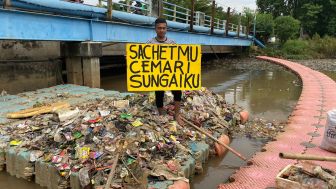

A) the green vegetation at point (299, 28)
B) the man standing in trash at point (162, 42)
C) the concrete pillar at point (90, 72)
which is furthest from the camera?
the green vegetation at point (299, 28)

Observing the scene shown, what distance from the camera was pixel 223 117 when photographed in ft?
21.9

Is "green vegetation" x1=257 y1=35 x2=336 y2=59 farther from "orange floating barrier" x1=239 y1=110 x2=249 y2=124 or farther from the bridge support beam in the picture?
"orange floating barrier" x1=239 y1=110 x2=249 y2=124

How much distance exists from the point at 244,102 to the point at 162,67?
5745mm

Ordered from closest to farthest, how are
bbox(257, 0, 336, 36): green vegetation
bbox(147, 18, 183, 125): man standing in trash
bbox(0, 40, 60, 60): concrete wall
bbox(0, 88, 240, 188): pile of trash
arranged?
bbox(0, 88, 240, 188): pile of trash
bbox(147, 18, 183, 125): man standing in trash
bbox(0, 40, 60, 60): concrete wall
bbox(257, 0, 336, 36): green vegetation

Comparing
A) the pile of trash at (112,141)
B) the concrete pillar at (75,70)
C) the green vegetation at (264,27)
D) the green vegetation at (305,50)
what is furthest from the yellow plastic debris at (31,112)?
the green vegetation at (264,27)

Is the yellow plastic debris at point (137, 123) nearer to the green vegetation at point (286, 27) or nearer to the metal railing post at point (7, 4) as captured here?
the metal railing post at point (7, 4)

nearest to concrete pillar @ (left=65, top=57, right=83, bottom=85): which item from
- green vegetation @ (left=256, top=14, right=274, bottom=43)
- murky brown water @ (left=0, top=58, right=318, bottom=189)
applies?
murky brown water @ (left=0, top=58, right=318, bottom=189)

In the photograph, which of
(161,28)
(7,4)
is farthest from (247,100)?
(7,4)

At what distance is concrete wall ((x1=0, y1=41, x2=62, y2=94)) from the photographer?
29.6 ft

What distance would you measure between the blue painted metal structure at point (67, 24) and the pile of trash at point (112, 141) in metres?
2.54

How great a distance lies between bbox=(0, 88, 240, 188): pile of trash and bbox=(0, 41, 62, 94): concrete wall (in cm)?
400

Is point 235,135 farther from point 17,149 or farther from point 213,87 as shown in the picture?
point 213,87

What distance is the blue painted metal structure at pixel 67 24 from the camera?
7.07 metres

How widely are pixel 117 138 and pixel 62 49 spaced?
20.4 ft
